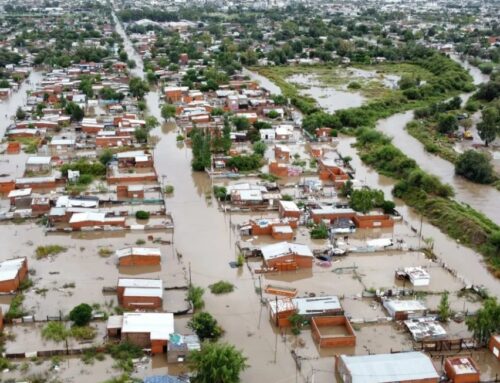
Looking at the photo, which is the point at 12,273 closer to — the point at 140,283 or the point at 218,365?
the point at 140,283

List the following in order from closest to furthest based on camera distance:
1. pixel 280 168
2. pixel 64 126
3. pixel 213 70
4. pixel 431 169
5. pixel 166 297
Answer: pixel 166 297 → pixel 280 168 → pixel 431 169 → pixel 64 126 → pixel 213 70

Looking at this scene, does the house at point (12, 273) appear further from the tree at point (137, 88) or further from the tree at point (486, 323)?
the tree at point (137, 88)

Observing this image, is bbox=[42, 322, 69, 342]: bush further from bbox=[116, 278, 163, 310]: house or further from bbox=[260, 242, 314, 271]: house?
bbox=[260, 242, 314, 271]: house

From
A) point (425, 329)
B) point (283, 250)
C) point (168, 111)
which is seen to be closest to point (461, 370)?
point (425, 329)

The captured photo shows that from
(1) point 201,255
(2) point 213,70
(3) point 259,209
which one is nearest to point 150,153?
(3) point 259,209

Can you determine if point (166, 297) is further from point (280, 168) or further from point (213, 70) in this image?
point (213, 70)

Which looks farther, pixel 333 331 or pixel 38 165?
pixel 38 165

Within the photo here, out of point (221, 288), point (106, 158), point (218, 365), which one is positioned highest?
point (218, 365)

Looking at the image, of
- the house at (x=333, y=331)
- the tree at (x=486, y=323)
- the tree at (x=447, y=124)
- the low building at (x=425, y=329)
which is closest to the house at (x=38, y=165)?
the house at (x=333, y=331)
